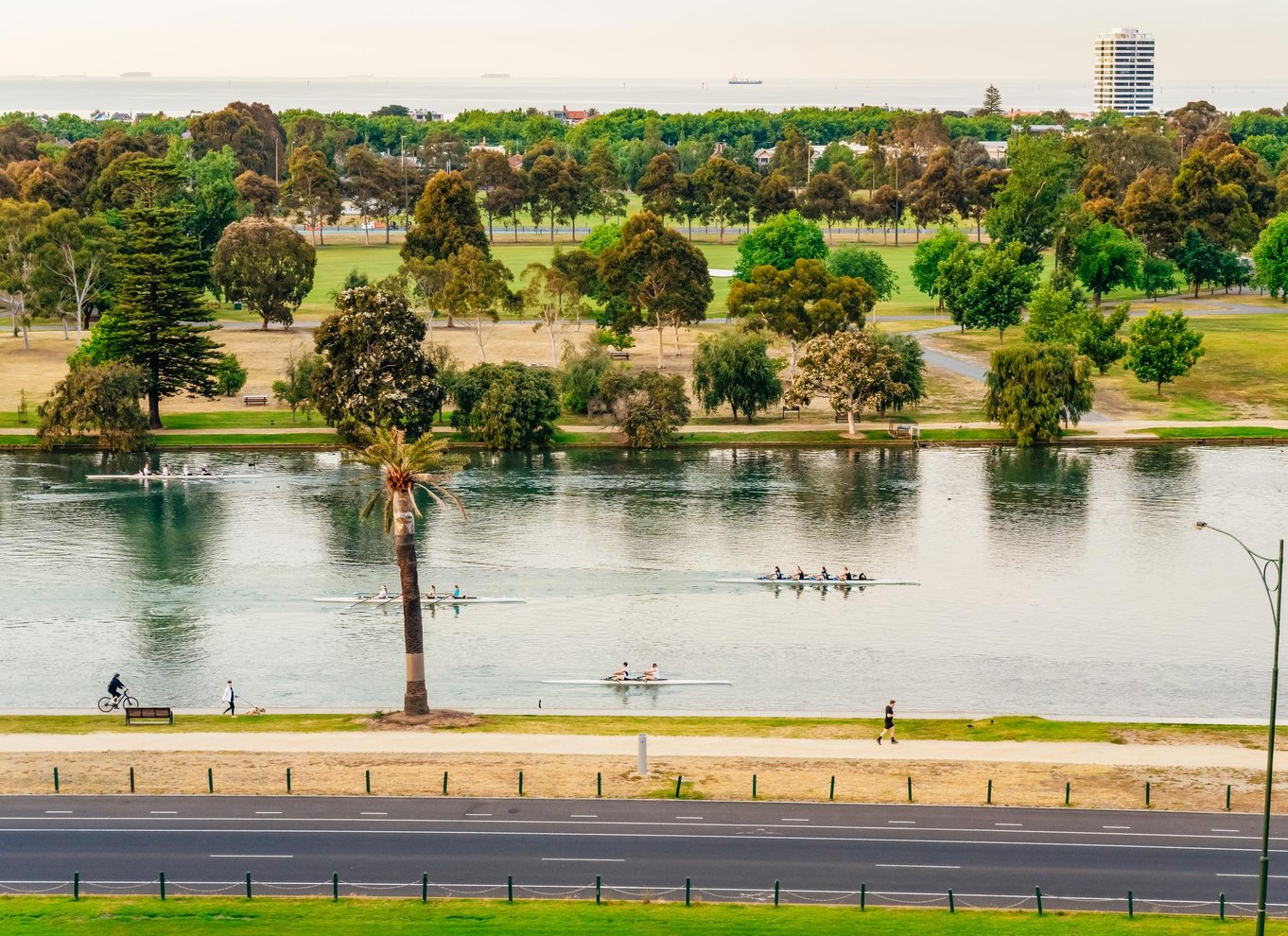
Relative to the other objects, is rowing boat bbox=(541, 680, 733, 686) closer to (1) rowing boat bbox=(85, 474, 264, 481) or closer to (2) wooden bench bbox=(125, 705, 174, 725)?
(2) wooden bench bbox=(125, 705, 174, 725)

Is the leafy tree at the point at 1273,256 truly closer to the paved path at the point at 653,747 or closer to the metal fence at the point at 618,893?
the paved path at the point at 653,747

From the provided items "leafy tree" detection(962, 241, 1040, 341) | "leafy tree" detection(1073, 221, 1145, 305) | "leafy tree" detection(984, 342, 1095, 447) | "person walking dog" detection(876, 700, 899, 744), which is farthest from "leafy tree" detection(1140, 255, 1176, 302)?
"person walking dog" detection(876, 700, 899, 744)

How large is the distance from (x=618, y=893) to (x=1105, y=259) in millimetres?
145214

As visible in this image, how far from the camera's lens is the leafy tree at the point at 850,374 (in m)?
130

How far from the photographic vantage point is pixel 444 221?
178 metres

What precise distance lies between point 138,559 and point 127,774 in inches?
1562

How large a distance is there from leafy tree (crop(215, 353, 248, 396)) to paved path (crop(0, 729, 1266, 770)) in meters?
76.0

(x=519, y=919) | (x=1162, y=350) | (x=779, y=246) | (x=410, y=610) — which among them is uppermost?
(x=779, y=246)

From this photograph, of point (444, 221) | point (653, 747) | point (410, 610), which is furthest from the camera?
point (444, 221)

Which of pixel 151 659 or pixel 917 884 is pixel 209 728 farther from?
pixel 917 884

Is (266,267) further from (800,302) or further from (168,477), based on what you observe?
(800,302)

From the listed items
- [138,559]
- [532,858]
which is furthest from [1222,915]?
[138,559]

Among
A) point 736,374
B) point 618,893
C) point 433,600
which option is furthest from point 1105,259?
point 618,893

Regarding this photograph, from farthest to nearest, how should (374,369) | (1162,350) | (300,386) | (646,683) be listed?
1. (1162,350)
2. (300,386)
3. (374,369)
4. (646,683)
